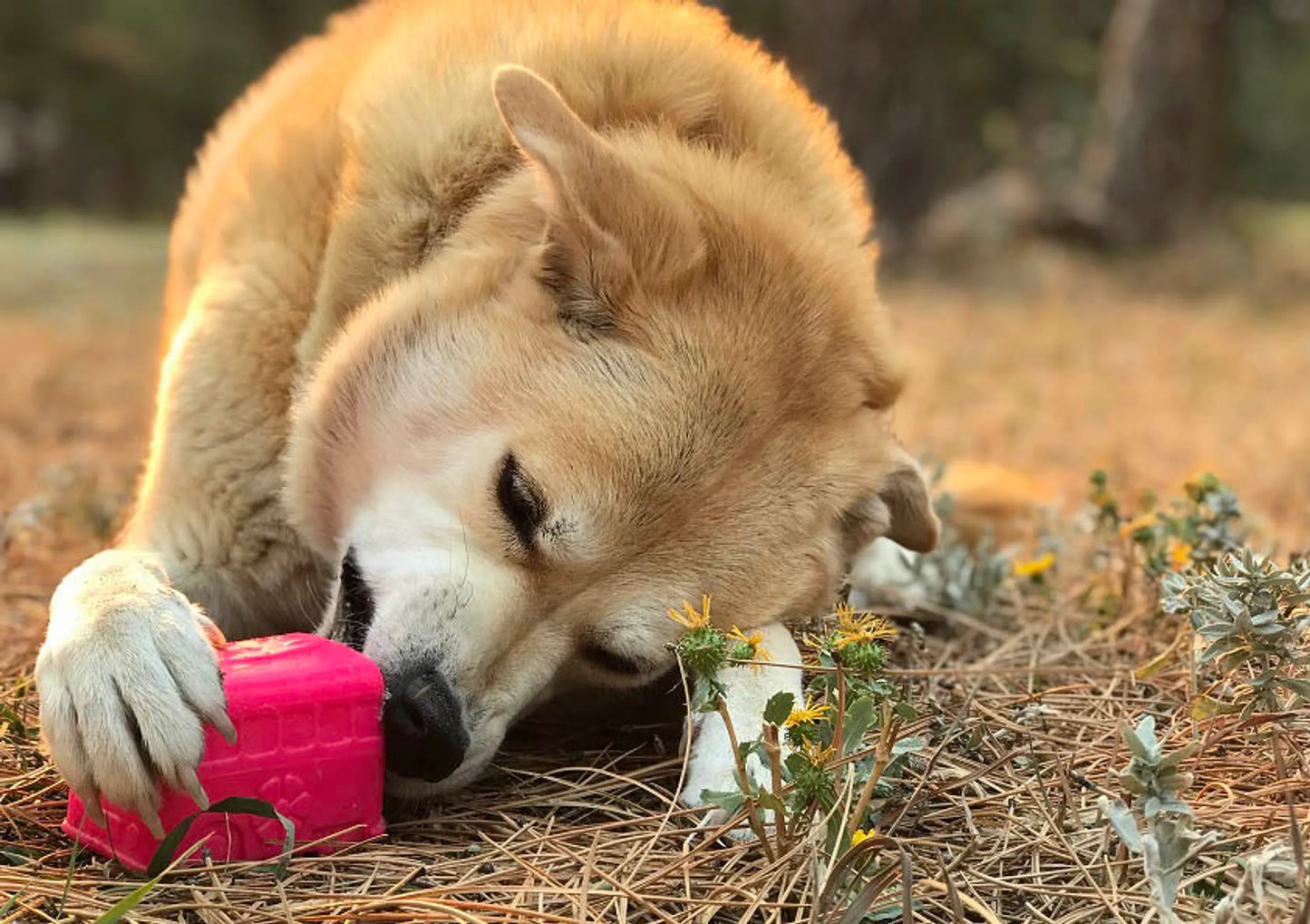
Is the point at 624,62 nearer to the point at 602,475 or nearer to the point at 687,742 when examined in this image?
the point at 602,475

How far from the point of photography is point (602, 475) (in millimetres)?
1915

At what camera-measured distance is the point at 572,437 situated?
1.94 m

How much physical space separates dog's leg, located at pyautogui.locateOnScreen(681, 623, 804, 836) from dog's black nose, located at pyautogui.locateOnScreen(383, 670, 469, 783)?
0.34 m

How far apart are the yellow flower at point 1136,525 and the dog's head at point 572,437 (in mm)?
677

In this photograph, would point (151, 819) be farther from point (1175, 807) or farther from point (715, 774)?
point (1175, 807)

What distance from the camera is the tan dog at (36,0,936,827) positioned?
1.86 m

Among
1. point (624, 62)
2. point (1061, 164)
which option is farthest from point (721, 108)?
point (1061, 164)

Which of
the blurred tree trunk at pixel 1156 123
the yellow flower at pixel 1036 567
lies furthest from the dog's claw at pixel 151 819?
the blurred tree trunk at pixel 1156 123

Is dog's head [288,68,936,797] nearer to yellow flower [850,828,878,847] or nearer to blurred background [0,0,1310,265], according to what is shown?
yellow flower [850,828,878,847]

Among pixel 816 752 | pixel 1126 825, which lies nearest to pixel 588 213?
pixel 816 752

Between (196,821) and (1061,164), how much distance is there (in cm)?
1240

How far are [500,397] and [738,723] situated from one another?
63 centimetres

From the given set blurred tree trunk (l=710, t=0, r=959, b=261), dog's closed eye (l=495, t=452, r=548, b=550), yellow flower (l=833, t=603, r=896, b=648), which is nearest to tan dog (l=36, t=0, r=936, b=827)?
dog's closed eye (l=495, t=452, r=548, b=550)

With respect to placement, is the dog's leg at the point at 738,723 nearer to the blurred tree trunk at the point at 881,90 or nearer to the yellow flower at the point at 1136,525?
the yellow flower at the point at 1136,525
